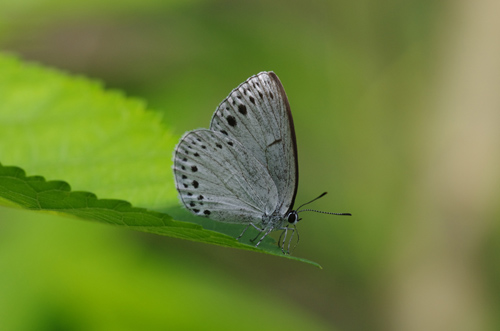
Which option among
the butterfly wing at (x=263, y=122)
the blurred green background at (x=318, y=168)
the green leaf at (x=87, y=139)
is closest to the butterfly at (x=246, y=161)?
the butterfly wing at (x=263, y=122)

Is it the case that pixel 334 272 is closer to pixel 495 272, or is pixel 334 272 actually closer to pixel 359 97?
pixel 495 272

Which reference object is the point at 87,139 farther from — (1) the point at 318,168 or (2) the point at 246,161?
(1) the point at 318,168

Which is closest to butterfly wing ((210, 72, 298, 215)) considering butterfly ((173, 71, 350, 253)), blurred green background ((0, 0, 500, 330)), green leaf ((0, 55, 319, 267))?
butterfly ((173, 71, 350, 253))

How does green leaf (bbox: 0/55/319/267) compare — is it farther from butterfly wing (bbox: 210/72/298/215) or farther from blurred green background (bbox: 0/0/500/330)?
blurred green background (bbox: 0/0/500/330)

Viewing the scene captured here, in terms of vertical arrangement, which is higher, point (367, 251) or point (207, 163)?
point (207, 163)

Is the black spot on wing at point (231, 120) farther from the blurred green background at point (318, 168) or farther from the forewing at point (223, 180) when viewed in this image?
the blurred green background at point (318, 168)

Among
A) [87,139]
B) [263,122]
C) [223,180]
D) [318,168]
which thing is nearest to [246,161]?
[223,180]

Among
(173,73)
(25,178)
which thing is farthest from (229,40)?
(25,178)
